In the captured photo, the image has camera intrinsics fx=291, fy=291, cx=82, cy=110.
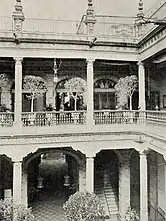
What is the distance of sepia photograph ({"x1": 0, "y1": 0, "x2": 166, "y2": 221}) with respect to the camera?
12.5m

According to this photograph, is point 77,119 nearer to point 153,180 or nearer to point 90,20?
point 90,20

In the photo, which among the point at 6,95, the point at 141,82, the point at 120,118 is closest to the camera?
the point at 120,118

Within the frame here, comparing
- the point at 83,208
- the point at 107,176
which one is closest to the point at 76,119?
the point at 83,208

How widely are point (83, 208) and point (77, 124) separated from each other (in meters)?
3.95

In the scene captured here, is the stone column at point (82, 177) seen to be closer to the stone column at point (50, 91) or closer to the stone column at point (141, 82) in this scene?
the stone column at point (50, 91)

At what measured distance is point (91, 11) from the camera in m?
13.4

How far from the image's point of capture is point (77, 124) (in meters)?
13.3

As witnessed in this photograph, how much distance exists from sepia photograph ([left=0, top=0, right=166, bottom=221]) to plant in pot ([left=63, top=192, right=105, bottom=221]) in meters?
0.04

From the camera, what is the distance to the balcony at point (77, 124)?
12641 millimetres

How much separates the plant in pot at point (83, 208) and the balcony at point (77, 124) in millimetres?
3107

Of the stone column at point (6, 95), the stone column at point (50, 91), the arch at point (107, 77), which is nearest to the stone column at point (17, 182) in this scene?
the stone column at point (6, 95)

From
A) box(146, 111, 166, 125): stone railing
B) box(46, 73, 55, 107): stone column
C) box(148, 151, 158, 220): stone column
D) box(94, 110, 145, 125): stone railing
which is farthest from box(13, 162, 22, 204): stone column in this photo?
box(148, 151, 158, 220): stone column

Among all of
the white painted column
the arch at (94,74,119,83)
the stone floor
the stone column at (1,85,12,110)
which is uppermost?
the arch at (94,74,119,83)

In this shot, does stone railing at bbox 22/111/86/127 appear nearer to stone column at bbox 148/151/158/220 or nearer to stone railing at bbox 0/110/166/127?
stone railing at bbox 0/110/166/127
